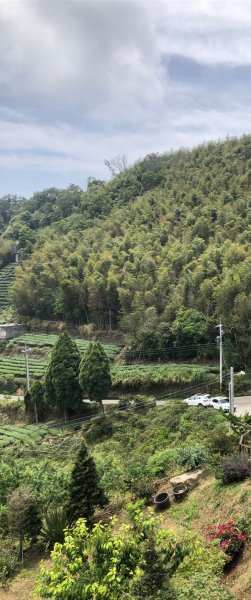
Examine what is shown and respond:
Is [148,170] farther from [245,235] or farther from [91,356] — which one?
[91,356]

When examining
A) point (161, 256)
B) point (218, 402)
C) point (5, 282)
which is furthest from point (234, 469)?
point (5, 282)

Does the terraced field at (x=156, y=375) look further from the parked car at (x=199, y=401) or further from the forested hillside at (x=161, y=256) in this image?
the parked car at (x=199, y=401)

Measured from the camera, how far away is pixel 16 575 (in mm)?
10055

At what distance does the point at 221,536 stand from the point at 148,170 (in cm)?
6409

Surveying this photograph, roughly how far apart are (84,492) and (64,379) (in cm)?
1575

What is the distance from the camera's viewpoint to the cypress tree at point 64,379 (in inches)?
1040

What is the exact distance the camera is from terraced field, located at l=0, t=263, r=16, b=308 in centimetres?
5542

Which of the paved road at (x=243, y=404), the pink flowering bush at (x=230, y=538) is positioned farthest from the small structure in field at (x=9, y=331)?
the pink flowering bush at (x=230, y=538)

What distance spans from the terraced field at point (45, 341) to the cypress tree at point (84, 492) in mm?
23544

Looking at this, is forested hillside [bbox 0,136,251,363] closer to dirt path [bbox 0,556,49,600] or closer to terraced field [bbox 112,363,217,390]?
terraced field [bbox 112,363,217,390]

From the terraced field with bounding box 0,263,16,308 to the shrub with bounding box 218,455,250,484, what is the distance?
46506 millimetres

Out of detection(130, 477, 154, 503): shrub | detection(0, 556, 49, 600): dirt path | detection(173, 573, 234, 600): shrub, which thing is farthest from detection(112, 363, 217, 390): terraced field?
detection(173, 573, 234, 600): shrub

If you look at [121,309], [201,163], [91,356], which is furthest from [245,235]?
[201,163]

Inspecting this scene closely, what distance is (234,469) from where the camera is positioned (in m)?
9.98
